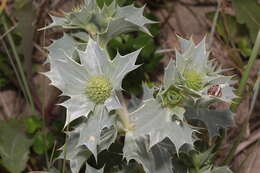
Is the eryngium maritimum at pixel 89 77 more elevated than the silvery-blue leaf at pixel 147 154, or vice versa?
the eryngium maritimum at pixel 89 77

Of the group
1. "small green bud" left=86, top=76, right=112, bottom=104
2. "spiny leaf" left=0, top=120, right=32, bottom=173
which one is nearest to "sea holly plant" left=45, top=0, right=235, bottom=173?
"small green bud" left=86, top=76, right=112, bottom=104

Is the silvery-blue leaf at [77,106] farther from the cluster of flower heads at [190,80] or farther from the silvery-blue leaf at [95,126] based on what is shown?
the cluster of flower heads at [190,80]

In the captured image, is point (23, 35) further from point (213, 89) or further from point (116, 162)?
point (213, 89)

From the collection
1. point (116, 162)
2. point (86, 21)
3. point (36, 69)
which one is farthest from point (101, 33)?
point (36, 69)

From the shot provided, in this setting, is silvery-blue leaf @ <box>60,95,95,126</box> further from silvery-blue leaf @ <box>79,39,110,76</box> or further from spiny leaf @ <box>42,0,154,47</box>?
spiny leaf @ <box>42,0,154,47</box>

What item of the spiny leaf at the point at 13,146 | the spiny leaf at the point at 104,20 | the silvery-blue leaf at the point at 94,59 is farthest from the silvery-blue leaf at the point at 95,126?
the spiny leaf at the point at 13,146

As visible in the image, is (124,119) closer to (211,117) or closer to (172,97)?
(172,97)

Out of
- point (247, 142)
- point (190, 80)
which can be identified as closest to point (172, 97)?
point (190, 80)
